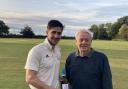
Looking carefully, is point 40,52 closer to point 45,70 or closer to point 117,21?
point 45,70

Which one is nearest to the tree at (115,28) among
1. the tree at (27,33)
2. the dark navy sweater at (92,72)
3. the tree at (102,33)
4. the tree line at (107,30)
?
the tree line at (107,30)

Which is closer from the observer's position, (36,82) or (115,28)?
(36,82)

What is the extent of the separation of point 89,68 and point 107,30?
13388 cm

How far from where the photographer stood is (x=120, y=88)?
44.9 ft

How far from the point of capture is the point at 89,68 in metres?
5.52

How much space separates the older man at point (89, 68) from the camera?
18.0 ft

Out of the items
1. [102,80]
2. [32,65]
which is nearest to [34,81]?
[32,65]

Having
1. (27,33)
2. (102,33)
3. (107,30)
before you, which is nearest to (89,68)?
(27,33)

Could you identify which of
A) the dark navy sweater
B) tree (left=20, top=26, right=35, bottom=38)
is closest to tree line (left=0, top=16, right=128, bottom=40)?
tree (left=20, top=26, right=35, bottom=38)

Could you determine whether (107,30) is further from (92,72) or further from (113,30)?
(92,72)

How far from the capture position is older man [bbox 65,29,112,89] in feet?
18.0

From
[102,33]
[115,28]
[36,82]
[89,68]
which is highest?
[89,68]

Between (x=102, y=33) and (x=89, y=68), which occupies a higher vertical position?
(x=89, y=68)

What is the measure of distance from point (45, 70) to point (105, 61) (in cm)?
79
